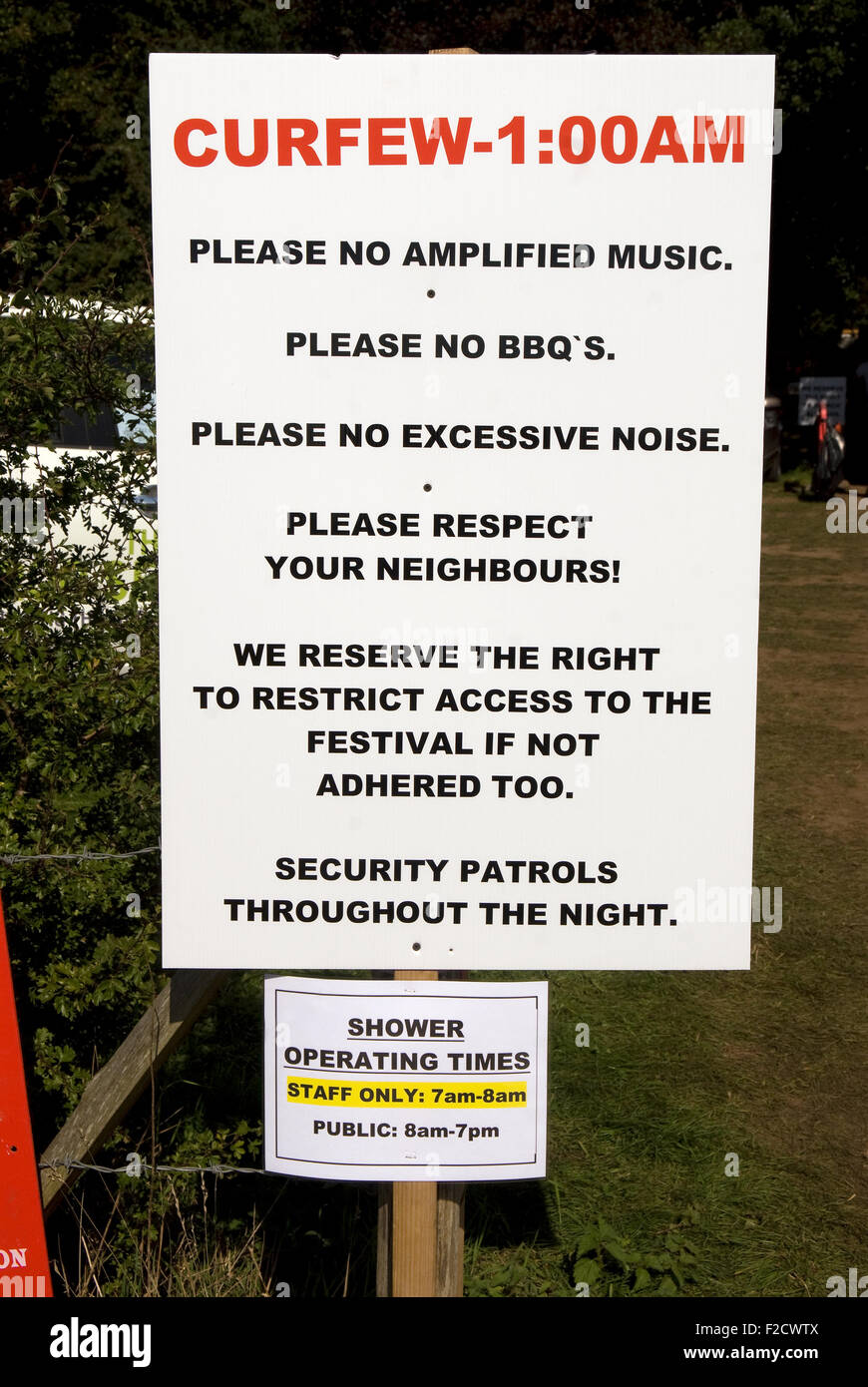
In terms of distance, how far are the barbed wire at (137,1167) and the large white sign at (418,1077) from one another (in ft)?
1.59

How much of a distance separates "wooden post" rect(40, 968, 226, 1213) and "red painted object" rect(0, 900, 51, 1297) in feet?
1.00

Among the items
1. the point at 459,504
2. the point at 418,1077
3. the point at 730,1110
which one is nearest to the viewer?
the point at 459,504

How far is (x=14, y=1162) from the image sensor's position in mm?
2682

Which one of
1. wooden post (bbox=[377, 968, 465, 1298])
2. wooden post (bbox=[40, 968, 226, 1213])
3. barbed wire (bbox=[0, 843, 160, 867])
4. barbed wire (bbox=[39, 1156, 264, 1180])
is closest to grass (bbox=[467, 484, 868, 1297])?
barbed wire (bbox=[39, 1156, 264, 1180])

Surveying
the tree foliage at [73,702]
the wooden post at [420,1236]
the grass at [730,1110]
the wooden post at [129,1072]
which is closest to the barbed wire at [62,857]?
the tree foliage at [73,702]

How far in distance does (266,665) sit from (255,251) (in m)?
0.73

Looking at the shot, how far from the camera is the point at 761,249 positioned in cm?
242

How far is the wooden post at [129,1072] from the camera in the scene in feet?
9.44

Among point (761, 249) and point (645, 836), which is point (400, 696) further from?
point (761, 249)

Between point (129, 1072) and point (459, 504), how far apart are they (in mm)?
1434

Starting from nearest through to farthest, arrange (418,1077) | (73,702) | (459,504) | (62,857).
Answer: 1. (459,504)
2. (418,1077)
3. (62,857)
4. (73,702)

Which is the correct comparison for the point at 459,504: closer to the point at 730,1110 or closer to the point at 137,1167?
the point at 137,1167

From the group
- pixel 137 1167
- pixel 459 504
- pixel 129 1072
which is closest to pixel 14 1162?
pixel 129 1072

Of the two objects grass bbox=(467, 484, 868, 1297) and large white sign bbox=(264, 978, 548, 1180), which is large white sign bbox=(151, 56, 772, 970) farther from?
grass bbox=(467, 484, 868, 1297)
